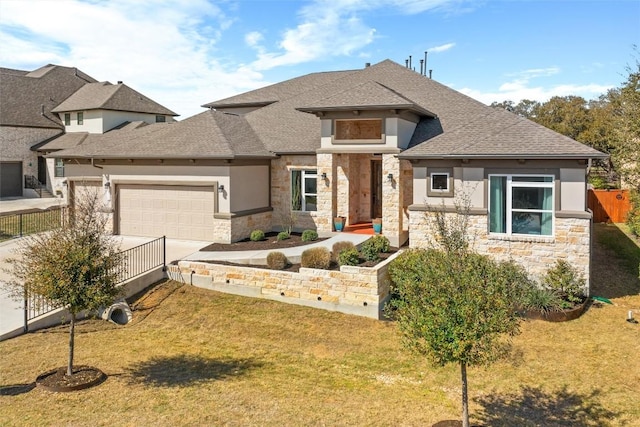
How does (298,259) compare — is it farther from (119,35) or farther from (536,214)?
(119,35)

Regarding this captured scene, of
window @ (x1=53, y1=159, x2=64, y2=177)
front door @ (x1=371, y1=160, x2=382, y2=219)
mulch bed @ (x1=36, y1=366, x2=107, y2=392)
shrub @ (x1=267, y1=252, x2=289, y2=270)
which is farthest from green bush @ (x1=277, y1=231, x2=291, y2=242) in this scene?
window @ (x1=53, y1=159, x2=64, y2=177)

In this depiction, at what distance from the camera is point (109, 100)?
113ft

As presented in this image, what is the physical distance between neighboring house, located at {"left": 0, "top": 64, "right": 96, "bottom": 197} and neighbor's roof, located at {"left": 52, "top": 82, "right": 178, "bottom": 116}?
1252mm

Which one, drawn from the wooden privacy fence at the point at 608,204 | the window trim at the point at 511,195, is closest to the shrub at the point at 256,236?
the window trim at the point at 511,195

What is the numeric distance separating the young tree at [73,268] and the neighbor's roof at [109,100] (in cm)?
2781

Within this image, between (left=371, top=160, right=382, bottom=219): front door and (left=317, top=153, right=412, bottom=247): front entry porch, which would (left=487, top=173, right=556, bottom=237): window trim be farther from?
(left=371, top=160, right=382, bottom=219): front door

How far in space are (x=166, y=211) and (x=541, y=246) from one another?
1459cm

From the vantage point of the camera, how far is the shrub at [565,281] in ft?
46.0

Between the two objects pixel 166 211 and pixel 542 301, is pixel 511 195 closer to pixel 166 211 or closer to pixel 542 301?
pixel 542 301

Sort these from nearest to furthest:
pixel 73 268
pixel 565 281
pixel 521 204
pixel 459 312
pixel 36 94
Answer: pixel 459 312, pixel 73 268, pixel 565 281, pixel 521 204, pixel 36 94

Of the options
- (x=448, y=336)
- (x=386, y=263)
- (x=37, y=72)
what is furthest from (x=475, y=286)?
(x=37, y=72)

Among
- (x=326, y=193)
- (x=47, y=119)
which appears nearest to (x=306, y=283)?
(x=326, y=193)

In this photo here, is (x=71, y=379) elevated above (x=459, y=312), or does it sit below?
below

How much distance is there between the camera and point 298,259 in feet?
52.3
